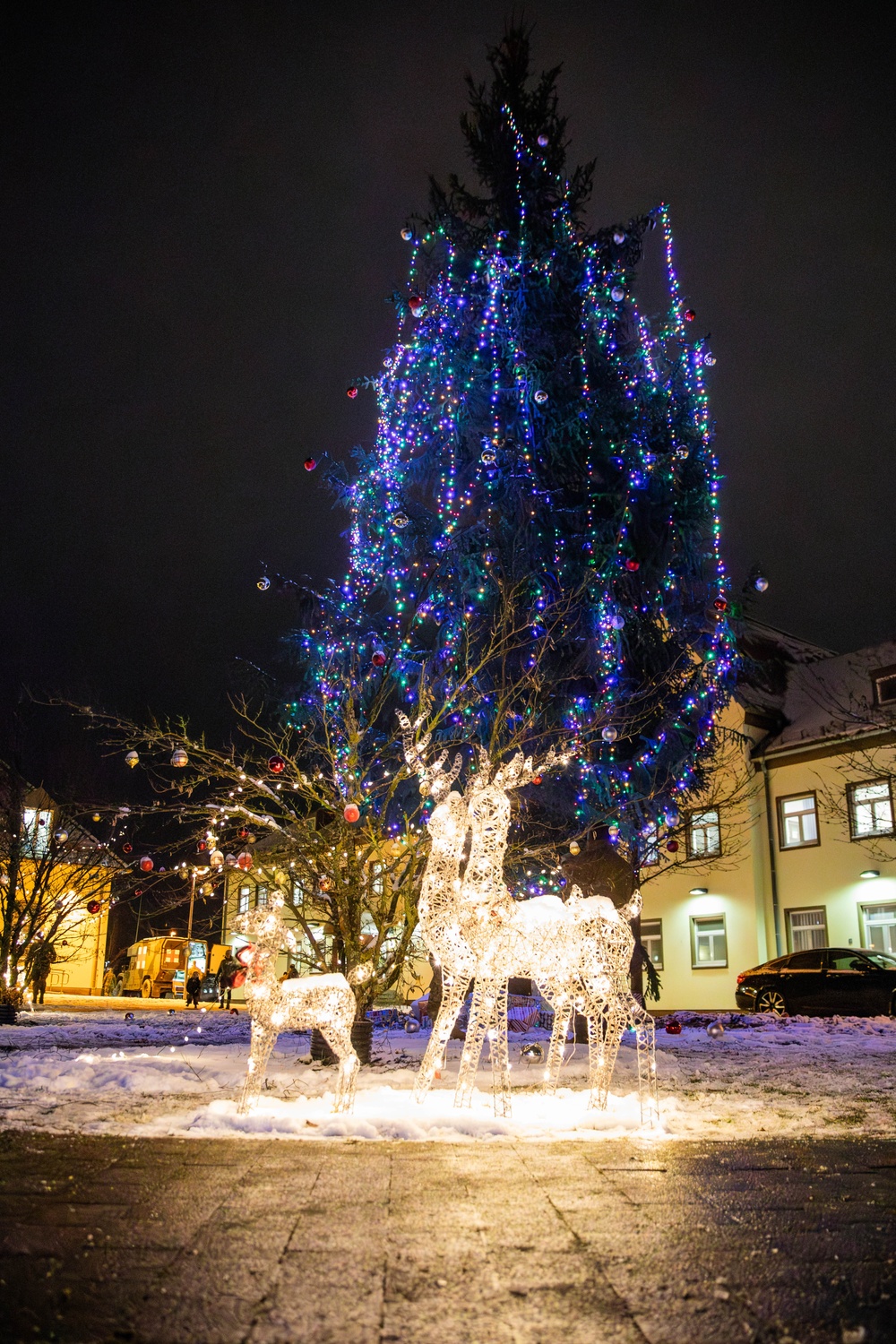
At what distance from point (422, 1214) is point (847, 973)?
16.6 meters

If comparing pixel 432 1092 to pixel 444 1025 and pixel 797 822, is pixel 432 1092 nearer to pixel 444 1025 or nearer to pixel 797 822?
pixel 444 1025

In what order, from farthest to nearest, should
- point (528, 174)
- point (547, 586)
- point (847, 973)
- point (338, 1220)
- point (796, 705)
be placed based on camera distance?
1. point (796, 705)
2. point (847, 973)
3. point (528, 174)
4. point (547, 586)
5. point (338, 1220)

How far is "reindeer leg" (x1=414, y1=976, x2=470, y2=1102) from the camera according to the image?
6.64 metres

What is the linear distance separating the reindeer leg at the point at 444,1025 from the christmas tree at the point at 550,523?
16.5 feet

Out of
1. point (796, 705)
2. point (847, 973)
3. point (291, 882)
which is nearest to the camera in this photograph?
point (291, 882)

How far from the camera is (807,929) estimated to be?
2517cm

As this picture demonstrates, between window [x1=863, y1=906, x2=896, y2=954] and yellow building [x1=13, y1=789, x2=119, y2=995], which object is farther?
window [x1=863, y1=906, x2=896, y2=954]

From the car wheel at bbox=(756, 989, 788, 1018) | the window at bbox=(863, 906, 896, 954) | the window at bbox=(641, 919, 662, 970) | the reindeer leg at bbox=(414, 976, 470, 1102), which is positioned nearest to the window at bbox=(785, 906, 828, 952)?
the window at bbox=(863, 906, 896, 954)

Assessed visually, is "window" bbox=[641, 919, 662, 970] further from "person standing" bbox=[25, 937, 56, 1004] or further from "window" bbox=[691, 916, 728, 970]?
"person standing" bbox=[25, 937, 56, 1004]

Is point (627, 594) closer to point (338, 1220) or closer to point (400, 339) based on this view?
point (400, 339)

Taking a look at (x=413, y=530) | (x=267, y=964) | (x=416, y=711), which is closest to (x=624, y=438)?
(x=413, y=530)

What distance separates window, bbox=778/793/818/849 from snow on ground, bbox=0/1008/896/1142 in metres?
12.4

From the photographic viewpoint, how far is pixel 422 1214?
12.2 feet

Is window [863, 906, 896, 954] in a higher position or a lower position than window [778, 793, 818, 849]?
lower
